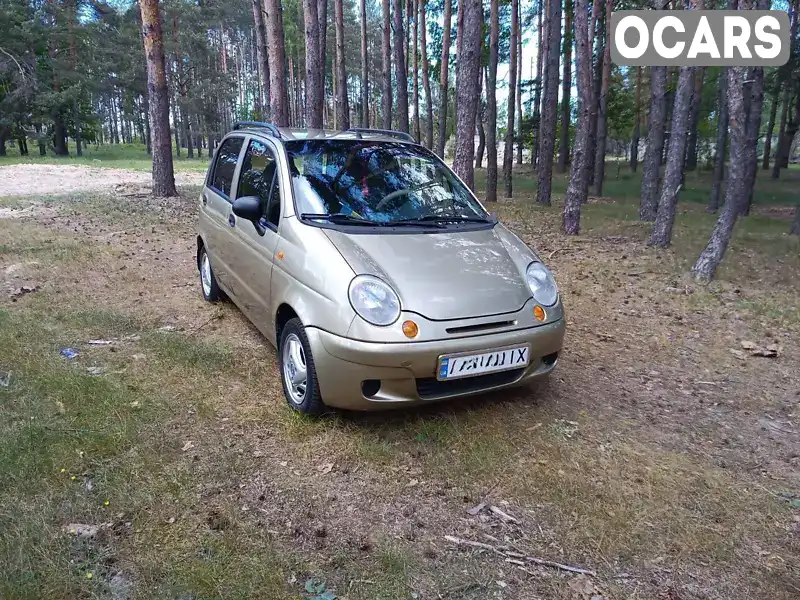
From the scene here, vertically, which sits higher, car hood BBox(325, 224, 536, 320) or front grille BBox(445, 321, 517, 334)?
car hood BBox(325, 224, 536, 320)

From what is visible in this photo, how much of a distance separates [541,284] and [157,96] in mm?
12249

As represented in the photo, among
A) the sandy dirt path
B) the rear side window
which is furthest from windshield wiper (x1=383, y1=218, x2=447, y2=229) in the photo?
the sandy dirt path

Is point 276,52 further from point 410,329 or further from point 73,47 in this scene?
point 73,47

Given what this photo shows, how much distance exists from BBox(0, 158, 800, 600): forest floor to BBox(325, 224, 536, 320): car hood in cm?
81

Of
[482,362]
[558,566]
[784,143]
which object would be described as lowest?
[558,566]

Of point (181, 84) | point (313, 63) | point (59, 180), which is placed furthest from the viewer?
point (181, 84)

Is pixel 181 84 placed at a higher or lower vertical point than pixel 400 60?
higher

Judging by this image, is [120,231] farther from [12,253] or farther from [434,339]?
[434,339]

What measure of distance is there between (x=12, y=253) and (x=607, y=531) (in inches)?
323

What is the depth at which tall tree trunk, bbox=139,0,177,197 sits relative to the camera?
12.3 m

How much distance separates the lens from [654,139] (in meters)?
12.0

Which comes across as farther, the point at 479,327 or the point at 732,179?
the point at 732,179

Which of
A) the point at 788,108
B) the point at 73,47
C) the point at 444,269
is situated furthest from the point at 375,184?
the point at 73,47

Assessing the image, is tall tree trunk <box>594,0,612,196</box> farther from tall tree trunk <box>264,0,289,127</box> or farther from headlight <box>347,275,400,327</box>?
headlight <box>347,275,400,327</box>
